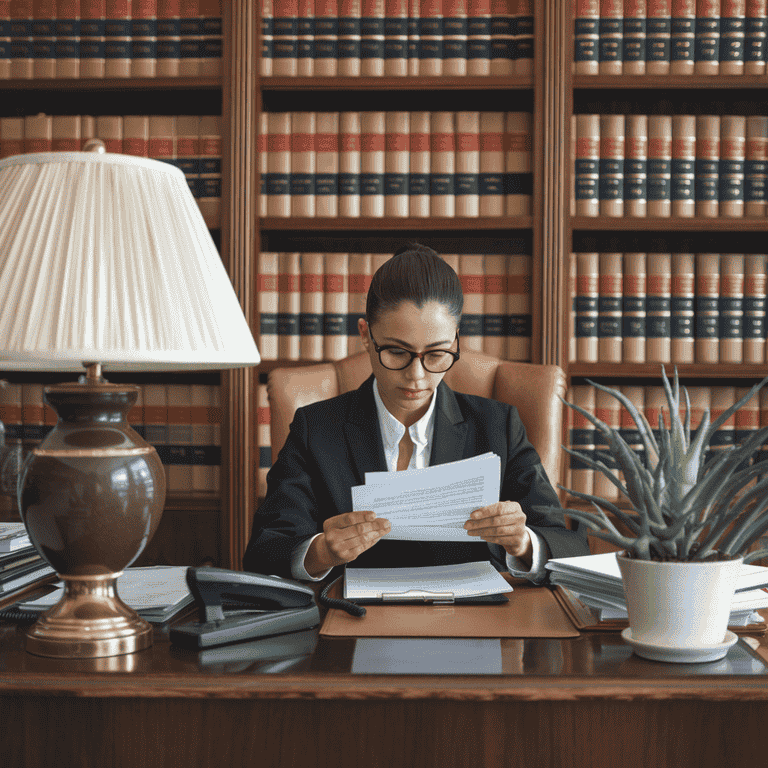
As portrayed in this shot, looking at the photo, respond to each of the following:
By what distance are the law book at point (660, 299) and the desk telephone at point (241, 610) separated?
61.8 inches

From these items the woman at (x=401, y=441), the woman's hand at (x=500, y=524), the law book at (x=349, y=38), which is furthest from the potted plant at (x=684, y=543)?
the law book at (x=349, y=38)

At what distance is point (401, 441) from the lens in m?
1.47

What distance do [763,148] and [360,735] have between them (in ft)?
6.73

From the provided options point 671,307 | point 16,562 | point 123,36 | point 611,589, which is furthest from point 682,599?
point 123,36

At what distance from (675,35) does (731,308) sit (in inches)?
30.9

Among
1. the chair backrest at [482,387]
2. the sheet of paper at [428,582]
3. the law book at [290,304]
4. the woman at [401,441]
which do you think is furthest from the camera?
the law book at [290,304]

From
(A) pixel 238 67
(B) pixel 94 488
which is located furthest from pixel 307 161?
(B) pixel 94 488

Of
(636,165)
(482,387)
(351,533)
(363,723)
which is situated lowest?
(363,723)

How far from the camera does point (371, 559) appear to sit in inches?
55.7

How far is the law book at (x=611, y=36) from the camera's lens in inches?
83.7

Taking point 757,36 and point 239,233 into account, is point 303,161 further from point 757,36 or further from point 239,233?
point 757,36

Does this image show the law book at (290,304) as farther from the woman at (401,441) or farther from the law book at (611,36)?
the law book at (611,36)

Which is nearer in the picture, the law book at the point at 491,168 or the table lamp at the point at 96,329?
the table lamp at the point at 96,329

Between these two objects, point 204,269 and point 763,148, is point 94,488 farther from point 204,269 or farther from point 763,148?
point 763,148
